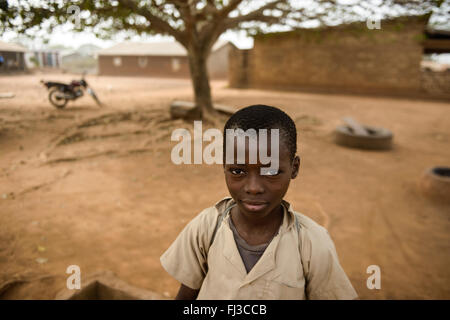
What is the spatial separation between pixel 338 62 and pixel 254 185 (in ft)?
50.5

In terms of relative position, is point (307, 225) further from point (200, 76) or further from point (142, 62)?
point (142, 62)

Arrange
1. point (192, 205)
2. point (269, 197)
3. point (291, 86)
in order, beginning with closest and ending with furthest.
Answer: point (269, 197) < point (192, 205) < point (291, 86)

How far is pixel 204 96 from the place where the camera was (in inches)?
343

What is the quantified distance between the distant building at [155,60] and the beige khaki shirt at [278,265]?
91.1 feet

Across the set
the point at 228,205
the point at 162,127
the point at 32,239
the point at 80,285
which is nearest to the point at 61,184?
the point at 32,239

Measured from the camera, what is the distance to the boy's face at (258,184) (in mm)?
1062

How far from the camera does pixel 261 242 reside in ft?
3.88

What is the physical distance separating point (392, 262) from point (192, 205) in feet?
7.39

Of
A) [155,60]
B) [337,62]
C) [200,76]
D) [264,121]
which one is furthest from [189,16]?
[155,60]

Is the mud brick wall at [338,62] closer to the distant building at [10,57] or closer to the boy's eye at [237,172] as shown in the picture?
the distant building at [10,57]

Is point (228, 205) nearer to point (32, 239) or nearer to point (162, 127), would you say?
point (32, 239)

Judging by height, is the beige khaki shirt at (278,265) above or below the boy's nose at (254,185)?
below

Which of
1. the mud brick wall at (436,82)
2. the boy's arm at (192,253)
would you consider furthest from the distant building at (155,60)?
the boy's arm at (192,253)

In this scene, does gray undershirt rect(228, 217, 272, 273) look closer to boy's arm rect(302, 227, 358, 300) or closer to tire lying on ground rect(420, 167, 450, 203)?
boy's arm rect(302, 227, 358, 300)
